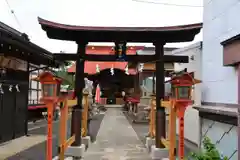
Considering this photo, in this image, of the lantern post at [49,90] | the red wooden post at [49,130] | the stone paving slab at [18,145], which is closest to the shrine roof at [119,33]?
the lantern post at [49,90]

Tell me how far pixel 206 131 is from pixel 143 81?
62.5 ft

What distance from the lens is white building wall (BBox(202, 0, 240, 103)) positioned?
5.70 m

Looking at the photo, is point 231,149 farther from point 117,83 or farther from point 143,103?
point 117,83

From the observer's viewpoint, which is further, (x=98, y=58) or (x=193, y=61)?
(x=193, y=61)

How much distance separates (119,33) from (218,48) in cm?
359

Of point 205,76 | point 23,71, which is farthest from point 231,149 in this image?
point 23,71

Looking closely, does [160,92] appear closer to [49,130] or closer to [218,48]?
[218,48]

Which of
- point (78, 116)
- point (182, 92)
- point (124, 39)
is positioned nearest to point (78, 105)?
point (78, 116)

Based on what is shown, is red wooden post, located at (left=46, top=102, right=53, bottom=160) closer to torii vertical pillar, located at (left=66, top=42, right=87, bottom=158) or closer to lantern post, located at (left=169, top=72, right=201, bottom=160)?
lantern post, located at (left=169, top=72, right=201, bottom=160)

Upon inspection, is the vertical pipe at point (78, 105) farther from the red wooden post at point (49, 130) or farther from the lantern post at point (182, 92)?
the lantern post at point (182, 92)

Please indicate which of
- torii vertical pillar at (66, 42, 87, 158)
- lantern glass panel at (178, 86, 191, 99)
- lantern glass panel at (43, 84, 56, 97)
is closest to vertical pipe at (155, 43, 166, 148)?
torii vertical pillar at (66, 42, 87, 158)

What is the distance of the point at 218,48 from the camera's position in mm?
6543

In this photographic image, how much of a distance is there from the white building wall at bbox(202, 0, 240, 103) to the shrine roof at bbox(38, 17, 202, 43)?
58.3 inches

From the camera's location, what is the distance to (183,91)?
249 inches
